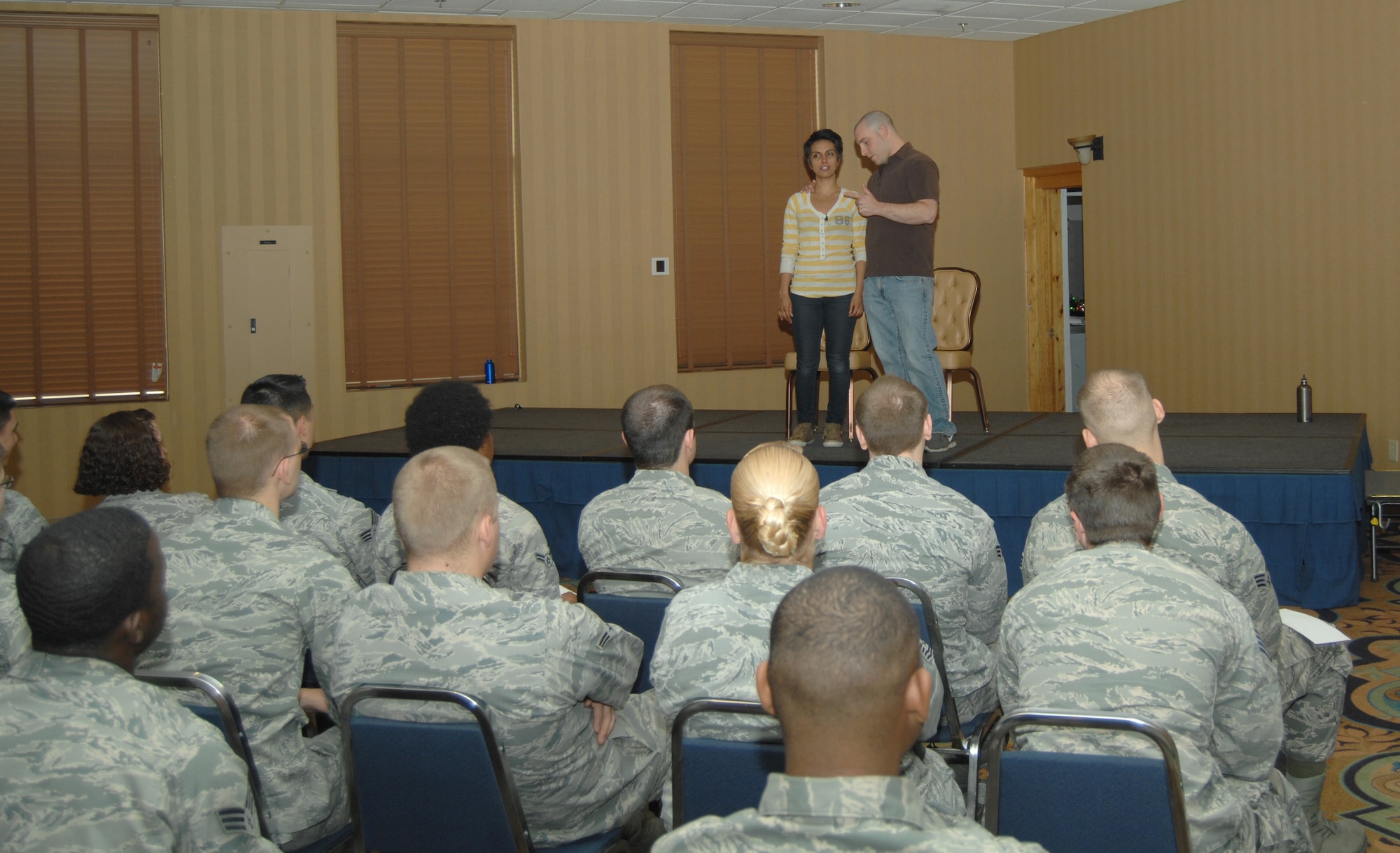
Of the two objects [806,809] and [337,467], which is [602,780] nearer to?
[806,809]

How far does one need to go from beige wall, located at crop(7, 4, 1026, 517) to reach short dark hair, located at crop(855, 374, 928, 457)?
5248mm

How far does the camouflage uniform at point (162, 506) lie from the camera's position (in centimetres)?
273

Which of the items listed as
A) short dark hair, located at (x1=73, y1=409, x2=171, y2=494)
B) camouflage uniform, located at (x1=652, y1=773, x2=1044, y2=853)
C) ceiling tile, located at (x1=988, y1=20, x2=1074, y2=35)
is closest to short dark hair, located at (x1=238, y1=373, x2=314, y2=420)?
short dark hair, located at (x1=73, y1=409, x2=171, y2=494)

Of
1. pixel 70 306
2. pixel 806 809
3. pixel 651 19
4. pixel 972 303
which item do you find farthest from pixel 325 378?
pixel 806 809

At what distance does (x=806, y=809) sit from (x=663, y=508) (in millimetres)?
1731

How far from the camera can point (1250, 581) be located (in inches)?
90.8

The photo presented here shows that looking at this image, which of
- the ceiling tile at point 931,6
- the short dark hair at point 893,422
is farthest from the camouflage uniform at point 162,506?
the ceiling tile at point 931,6

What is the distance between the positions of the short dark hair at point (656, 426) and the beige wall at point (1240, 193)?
545 centimetres

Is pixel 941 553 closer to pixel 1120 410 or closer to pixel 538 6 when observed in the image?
pixel 1120 410

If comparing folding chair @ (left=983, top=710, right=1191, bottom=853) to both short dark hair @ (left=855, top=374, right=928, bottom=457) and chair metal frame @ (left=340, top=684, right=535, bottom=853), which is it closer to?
chair metal frame @ (left=340, top=684, right=535, bottom=853)

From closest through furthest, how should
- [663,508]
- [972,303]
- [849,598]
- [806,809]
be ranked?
[806,809], [849,598], [663,508], [972,303]

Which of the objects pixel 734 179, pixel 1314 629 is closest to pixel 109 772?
pixel 1314 629

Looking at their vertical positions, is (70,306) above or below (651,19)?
below

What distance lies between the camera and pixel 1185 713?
1.68 meters
